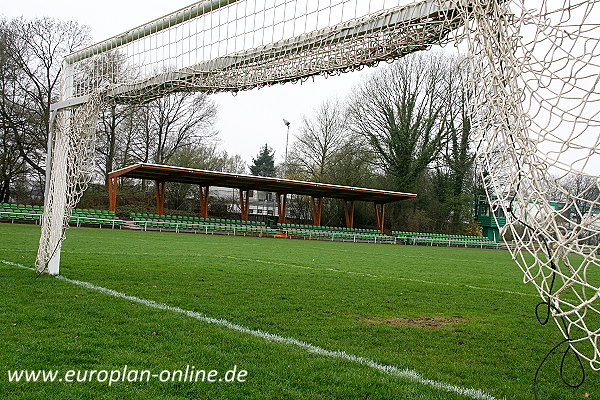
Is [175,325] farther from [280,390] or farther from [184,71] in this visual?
[184,71]

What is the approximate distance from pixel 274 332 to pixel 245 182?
3005 cm

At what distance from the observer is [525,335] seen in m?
5.55

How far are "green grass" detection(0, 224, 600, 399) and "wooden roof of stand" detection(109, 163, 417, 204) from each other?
2137 centimetres

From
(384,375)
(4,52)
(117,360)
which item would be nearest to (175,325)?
(117,360)

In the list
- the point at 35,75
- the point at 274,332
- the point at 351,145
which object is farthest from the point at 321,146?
the point at 274,332

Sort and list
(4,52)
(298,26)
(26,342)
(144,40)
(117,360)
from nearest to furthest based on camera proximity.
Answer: (117,360) → (26,342) → (298,26) → (144,40) → (4,52)

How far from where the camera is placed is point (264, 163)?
233 ft

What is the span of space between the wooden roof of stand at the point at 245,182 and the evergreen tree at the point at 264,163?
29709 millimetres

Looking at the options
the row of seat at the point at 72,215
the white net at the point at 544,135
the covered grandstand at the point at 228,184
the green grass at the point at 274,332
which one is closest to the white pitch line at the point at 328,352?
the green grass at the point at 274,332

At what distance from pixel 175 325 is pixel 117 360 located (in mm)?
1278

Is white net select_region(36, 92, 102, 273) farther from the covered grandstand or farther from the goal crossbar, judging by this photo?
the covered grandstand

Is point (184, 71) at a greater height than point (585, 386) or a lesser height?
greater

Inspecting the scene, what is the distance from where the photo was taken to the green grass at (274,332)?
3.40m

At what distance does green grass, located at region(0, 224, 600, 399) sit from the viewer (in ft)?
11.2
